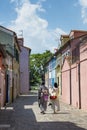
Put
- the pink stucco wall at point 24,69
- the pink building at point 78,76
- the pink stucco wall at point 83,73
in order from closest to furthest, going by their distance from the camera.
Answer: the pink stucco wall at point 83,73, the pink building at point 78,76, the pink stucco wall at point 24,69

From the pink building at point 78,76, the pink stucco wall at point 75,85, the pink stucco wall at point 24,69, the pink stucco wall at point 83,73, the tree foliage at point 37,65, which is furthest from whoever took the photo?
the tree foliage at point 37,65

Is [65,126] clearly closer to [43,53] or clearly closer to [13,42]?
[13,42]

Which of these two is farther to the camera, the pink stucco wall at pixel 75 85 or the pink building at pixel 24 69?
the pink building at pixel 24 69

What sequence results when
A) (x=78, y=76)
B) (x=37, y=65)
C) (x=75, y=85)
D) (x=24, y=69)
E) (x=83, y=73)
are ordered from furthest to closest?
1. (x=37, y=65)
2. (x=24, y=69)
3. (x=75, y=85)
4. (x=78, y=76)
5. (x=83, y=73)

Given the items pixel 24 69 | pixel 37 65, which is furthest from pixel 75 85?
pixel 37 65

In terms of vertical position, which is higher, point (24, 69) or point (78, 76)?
point (24, 69)

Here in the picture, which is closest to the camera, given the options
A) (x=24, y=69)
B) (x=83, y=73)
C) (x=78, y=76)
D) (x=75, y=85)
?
(x=83, y=73)

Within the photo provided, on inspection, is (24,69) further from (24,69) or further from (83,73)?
(83,73)

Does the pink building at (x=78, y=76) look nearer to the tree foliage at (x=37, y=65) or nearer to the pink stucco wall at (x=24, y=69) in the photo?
the pink stucco wall at (x=24, y=69)

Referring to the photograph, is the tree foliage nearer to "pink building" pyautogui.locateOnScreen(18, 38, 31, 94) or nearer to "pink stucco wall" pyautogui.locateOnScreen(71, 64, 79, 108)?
"pink building" pyautogui.locateOnScreen(18, 38, 31, 94)

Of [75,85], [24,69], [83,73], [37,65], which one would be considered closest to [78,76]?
[83,73]

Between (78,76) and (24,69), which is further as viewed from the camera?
(24,69)

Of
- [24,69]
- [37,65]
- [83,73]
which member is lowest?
[83,73]

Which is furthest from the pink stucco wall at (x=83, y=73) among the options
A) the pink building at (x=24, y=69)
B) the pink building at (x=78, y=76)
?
the pink building at (x=24, y=69)
